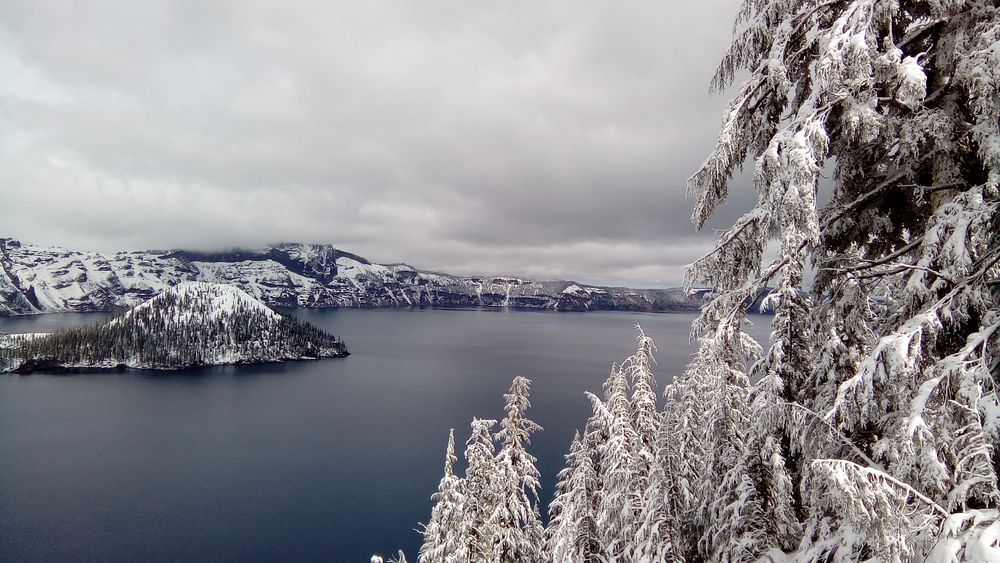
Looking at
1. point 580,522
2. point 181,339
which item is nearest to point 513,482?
point 580,522

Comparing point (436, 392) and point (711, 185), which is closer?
point (711, 185)

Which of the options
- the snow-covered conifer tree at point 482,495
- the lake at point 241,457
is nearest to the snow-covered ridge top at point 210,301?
the lake at point 241,457

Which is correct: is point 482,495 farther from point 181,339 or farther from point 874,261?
point 181,339

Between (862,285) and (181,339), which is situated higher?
(862,285)

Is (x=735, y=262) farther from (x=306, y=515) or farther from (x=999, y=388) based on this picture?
(x=306, y=515)

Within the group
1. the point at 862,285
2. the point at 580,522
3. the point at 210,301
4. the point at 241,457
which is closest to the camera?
the point at 862,285

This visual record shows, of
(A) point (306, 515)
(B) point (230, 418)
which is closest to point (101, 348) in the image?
(B) point (230, 418)
